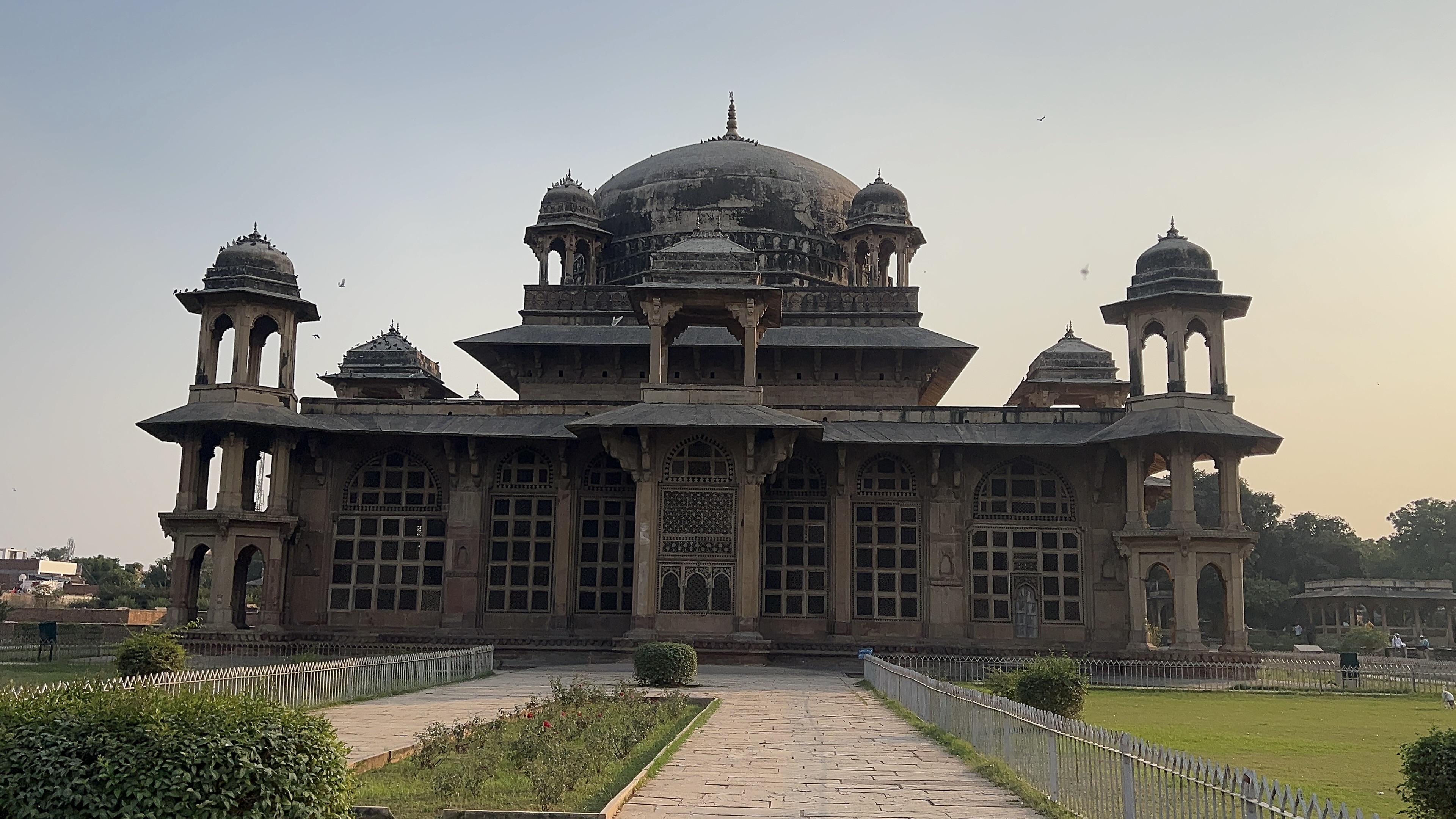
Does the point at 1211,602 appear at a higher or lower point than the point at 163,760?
higher

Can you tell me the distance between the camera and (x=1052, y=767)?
33.7 feet

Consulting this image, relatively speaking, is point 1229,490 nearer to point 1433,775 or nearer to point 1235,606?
point 1235,606

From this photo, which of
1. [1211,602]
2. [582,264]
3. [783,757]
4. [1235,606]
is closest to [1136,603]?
[1235,606]

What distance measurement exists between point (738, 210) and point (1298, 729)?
26.3 m

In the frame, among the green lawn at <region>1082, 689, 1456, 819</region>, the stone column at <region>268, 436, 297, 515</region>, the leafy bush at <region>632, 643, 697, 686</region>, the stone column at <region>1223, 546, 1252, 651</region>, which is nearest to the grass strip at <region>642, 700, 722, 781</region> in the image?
the leafy bush at <region>632, 643, 697, 686</region>

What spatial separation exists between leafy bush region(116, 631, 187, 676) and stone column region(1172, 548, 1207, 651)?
20903 mm

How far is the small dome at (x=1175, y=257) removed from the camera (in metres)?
30.7

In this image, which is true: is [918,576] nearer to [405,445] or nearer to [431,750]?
[405,445]

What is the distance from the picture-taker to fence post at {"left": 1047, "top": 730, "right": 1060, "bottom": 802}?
10.2m

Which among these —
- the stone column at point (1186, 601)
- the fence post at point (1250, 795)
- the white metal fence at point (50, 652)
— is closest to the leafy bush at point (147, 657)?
the white metal fence at point (50, 652)

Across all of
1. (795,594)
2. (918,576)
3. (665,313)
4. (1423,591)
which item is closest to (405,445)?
(665,313)

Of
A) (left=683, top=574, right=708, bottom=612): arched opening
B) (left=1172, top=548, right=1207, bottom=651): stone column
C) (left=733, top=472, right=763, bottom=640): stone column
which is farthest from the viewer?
(left=683, top=574, right=708, bottom=612): arched opening

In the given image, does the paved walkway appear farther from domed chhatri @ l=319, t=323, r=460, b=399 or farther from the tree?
the tree

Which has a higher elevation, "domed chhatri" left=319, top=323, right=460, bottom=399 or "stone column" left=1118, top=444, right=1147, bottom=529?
"domed chhatri" left=319, top=323, right=460, bottom=399
